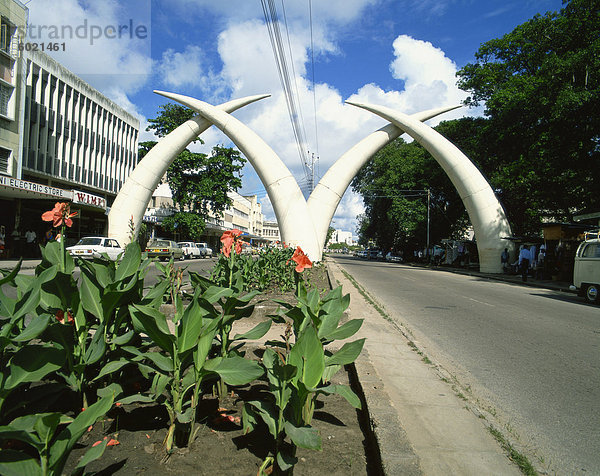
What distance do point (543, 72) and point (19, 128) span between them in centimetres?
2926

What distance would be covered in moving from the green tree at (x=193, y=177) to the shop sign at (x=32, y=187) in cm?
1210

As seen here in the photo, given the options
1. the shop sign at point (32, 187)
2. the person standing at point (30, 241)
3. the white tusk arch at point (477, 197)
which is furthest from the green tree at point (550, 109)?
the person standing at point (30, 241)

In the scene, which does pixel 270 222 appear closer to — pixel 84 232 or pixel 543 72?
pixel 84 232

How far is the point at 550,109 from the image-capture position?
57.3 ft

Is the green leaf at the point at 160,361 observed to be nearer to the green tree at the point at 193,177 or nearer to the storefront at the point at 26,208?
the storefront at the point at 26,208

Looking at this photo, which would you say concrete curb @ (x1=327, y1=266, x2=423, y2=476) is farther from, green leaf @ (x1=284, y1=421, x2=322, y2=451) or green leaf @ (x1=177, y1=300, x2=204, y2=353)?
green leaf @ (x1=177, y1=300, x2=204, y2=353)

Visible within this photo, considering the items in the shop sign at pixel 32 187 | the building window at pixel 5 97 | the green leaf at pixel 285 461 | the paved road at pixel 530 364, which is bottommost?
the paved road at pixel 530 364

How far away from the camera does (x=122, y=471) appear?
6.06 ft

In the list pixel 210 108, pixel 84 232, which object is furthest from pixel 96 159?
pixel 210 108

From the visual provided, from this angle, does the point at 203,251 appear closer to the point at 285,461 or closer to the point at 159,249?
the point at 159,249

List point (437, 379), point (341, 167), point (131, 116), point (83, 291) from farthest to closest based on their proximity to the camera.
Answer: point (131, 116)
point (341, 167)
point (437, 379)
point (83, 291)

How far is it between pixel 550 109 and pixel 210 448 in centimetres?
2045

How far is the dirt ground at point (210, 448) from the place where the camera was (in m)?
1.92

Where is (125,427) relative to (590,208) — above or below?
below
